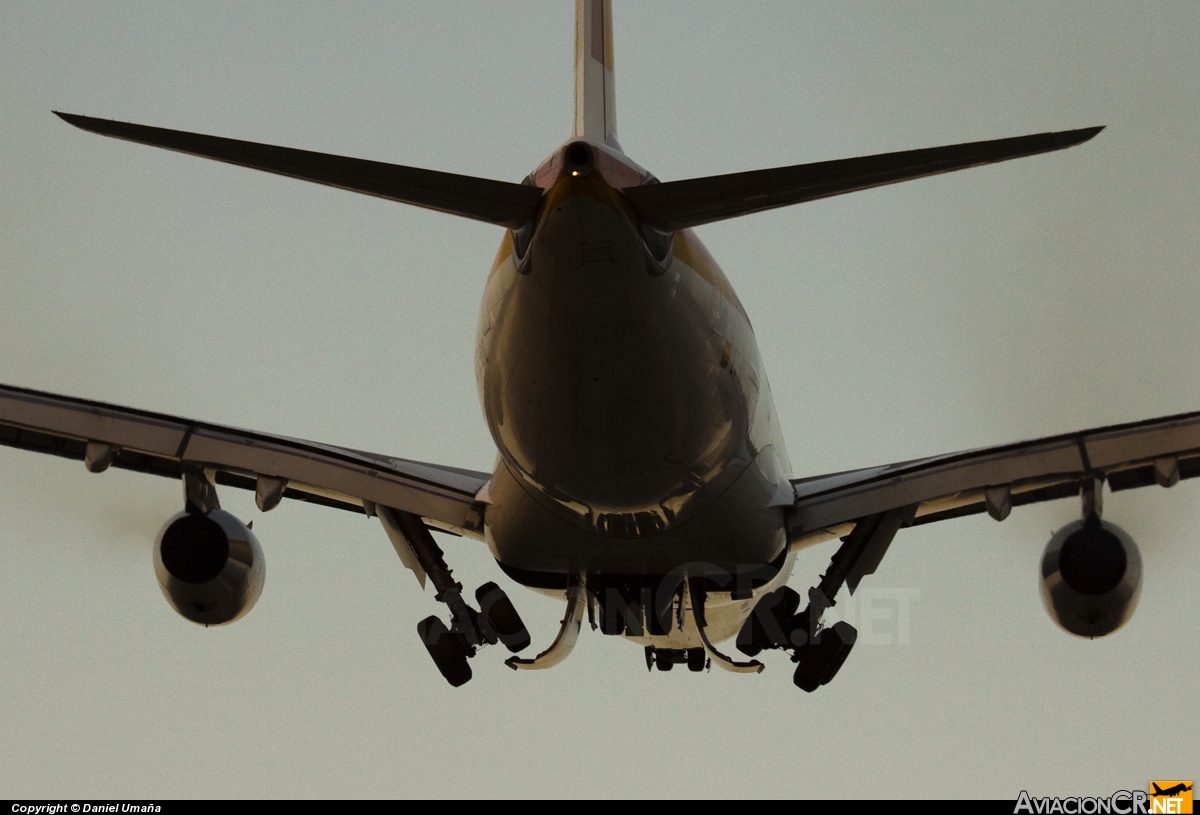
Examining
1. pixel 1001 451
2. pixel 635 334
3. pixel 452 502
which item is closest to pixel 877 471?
pixel 1001 451

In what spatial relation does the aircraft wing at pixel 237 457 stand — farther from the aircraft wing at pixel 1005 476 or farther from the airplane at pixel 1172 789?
the airplane at pixel 1172 789

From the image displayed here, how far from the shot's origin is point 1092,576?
12516 mm

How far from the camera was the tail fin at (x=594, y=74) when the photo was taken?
13570 millimetres

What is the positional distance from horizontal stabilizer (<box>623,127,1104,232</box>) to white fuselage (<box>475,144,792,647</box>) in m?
0.25

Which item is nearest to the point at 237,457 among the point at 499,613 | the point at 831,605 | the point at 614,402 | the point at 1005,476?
the point at 499,613

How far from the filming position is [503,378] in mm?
10195

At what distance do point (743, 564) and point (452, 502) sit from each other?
3.16 m

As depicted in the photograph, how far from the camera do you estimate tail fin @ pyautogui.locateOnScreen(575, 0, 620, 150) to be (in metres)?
13.6

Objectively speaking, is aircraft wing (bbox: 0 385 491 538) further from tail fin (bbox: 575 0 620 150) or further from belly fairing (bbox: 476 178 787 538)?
tail fin (bbox: 575 0 620 150)

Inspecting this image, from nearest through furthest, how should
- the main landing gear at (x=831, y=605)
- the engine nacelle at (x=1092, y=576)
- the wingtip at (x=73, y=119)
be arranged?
1. the wingtip at (x=73, y=119)
2. the engine nacelle at (x=1092, y=576)
3. the main landing gear at (x=831, y=605)

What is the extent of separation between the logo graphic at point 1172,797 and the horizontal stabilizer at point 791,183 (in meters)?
7.65

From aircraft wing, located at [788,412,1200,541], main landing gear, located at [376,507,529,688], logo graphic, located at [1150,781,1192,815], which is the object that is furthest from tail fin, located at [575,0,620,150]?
logo graphic, located at [1150,781,1192,815]

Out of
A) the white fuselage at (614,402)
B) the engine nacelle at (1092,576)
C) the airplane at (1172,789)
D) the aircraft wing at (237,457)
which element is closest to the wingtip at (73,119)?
the white fuselage at (614,402)

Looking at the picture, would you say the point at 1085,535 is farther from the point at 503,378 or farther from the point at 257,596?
the point at 257,596
